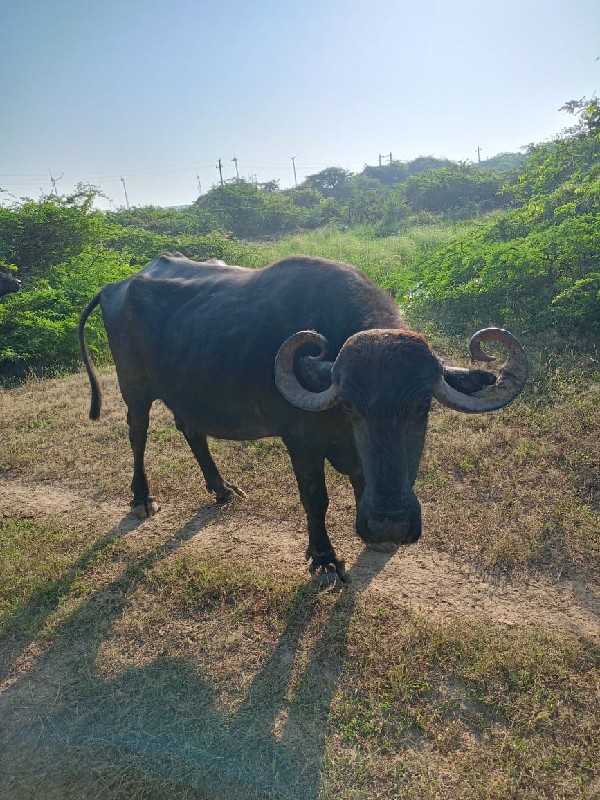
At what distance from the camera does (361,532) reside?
9.04 ft

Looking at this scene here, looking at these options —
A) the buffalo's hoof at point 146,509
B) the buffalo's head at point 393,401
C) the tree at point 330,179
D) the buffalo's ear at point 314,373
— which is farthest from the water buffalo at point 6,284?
the tree at point 330,179

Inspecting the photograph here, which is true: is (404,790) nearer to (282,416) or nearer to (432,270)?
(282,416)

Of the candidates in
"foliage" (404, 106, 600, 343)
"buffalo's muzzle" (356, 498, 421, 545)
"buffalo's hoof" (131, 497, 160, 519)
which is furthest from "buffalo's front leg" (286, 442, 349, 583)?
"foliage" (404, 106, 600, 343)

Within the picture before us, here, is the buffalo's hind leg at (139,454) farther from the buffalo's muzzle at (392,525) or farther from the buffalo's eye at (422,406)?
the buffalo's eye at (422,406)

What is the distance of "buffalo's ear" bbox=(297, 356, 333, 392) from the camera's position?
2.96m

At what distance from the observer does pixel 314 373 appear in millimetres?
2996

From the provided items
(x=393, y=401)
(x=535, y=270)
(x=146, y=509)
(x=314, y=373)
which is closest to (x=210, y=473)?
(x=146, y=509)

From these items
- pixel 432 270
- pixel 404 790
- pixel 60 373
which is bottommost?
pixel 404 790

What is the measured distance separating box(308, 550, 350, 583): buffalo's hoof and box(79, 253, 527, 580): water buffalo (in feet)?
0.03

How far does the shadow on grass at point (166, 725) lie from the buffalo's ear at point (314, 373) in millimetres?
1611

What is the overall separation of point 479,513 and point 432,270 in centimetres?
719

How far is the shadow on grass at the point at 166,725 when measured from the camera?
8.48ft

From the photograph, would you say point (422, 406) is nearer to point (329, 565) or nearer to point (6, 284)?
point (329, 565)

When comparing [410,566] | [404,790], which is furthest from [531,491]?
[404,790]
